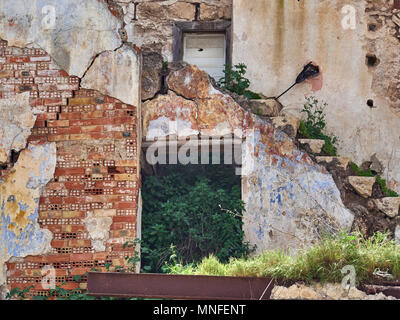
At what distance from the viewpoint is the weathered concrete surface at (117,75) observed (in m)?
7.85

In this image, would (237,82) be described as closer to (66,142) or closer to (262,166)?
(262,166)

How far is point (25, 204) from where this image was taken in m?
7.57

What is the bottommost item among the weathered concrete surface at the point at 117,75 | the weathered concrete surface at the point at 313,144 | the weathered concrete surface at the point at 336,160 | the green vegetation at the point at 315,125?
the weathered concrete surface at the point at 336,160

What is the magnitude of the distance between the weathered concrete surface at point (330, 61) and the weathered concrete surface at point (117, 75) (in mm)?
2532

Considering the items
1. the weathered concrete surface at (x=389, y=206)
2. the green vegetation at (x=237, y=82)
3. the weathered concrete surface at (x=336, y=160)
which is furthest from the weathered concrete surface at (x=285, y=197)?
the green vegetation at (x=237, y=82)

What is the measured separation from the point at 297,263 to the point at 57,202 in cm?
294

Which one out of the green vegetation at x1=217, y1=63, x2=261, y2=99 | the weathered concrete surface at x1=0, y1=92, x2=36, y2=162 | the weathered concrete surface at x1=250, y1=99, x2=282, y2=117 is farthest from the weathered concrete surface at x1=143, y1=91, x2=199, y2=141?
the weathered concrete surface at x1=0, y1=92, x2=36, y2=162

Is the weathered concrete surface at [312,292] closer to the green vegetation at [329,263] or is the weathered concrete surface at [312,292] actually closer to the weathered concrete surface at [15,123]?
the green vegetation at [329,263]

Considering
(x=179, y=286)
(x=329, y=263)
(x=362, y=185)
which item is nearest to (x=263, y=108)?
(x=362, y=185)

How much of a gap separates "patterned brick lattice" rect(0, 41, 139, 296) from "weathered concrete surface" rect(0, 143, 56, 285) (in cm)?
7

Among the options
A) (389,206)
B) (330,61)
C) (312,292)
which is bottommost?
(312,292)

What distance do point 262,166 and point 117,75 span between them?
6.49 ft

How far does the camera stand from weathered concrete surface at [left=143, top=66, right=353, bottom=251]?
814 centimetres

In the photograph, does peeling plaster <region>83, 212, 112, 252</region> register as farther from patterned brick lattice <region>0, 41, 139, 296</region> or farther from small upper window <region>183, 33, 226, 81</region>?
small upper window <region>183, 33, 226, 81</region>
